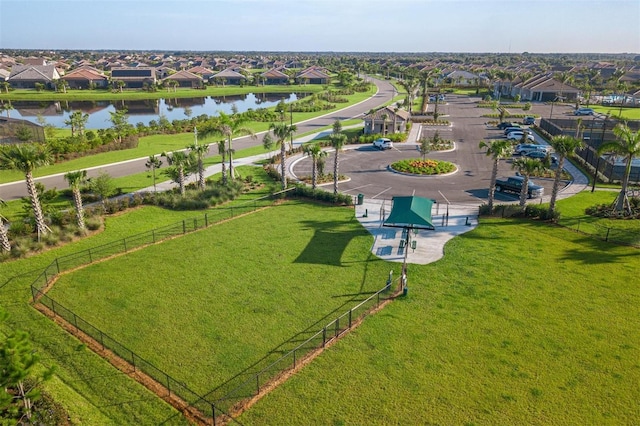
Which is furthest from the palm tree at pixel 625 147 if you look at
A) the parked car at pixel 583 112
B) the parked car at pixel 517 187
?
the parked car at pixel 583 112

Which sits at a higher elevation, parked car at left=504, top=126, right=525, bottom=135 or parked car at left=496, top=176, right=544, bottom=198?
parked car at left=504, top=126, right=525, bottom=135

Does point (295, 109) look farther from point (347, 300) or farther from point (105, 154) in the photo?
point (347, 300)

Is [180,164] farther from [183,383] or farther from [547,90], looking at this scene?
[547,90]

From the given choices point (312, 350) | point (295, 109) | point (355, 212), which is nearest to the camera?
point (312, 350)

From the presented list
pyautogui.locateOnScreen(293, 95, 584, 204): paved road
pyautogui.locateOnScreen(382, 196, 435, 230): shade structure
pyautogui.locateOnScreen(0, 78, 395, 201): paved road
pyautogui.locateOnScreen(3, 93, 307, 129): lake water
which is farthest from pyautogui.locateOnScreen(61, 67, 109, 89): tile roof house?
pyautogui.locateOnScreen(382, 196, 435, 230): shade structure

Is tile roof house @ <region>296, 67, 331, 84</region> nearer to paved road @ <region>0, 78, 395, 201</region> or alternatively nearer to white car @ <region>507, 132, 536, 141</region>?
paved road @ <region>0, 78, 395, 201</region>

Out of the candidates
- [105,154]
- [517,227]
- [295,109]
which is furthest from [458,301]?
[295,109]

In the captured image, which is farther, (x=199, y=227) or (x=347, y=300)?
(x=199, y=227)

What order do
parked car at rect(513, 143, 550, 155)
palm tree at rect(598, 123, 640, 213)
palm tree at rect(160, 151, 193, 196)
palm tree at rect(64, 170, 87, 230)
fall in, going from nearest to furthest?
palm tree at rect(64, 170, 87, 230)
palm tree at rect(598, 123, 640, 213)
palm tree at rect(160, 151, 193, 196)
parked car at rect(513, 143, 550, 155)
